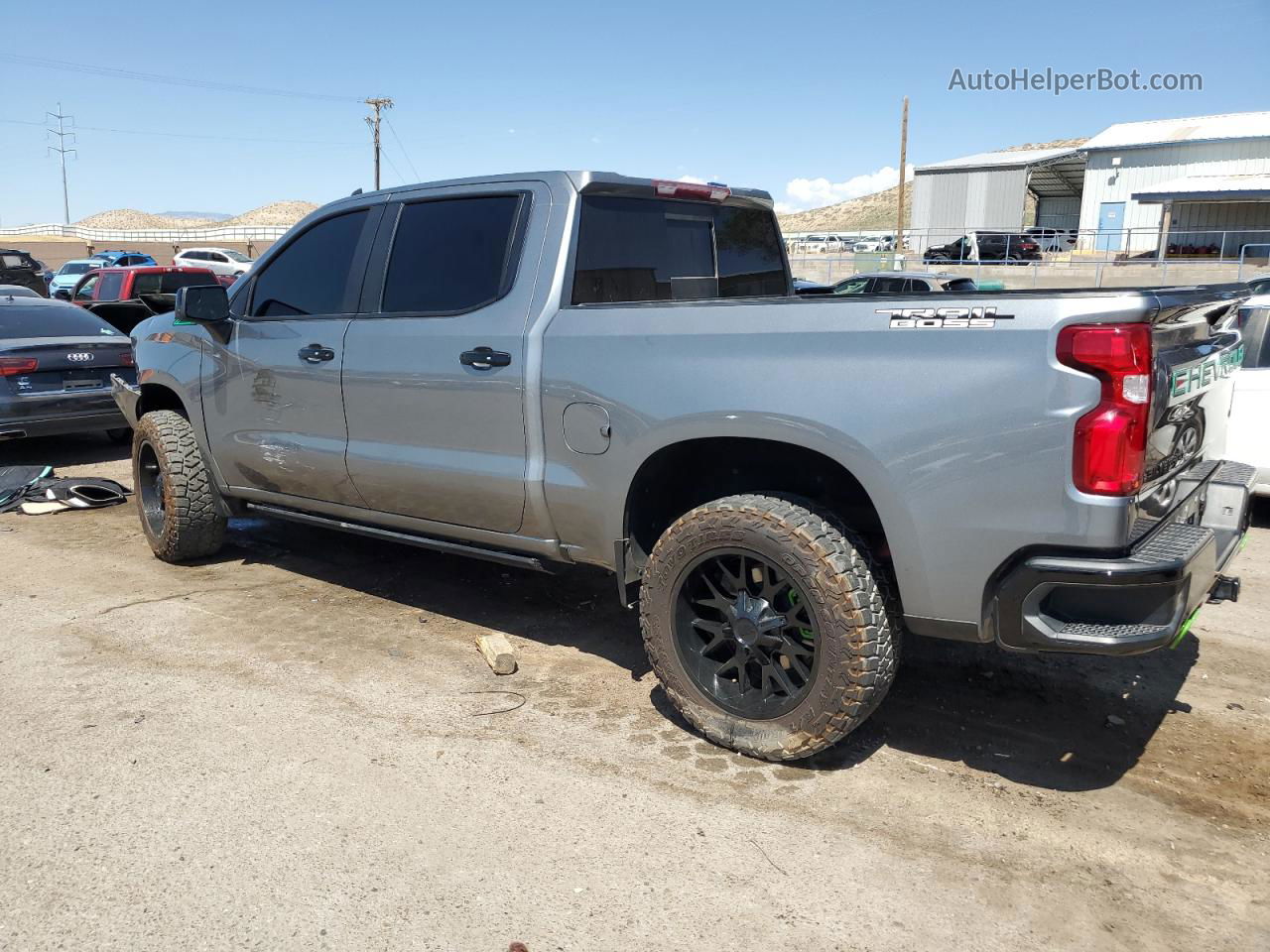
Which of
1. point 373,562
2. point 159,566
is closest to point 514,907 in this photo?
point 373,562

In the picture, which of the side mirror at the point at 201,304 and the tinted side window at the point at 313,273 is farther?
the side mirror at the point at 201,304

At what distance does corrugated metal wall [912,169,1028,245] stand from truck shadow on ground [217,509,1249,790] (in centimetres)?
4133

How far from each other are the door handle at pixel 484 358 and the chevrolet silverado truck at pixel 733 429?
0.02 m

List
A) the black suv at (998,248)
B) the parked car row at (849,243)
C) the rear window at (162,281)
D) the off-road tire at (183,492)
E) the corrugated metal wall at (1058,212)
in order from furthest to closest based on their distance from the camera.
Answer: the parked car row at (849,243), the corrugated metal wall at (1058,212), the black suv at (998,248), the rear window at (162,281), the off-road tire at (183,492)

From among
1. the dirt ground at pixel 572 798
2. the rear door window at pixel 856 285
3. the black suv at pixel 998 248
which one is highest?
the black suv at pixel 998 248

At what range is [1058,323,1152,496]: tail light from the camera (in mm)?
2695

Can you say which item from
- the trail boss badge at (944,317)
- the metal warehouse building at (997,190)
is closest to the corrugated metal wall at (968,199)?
the metal warehouse building at (997,190)

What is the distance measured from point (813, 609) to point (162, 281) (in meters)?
14.6

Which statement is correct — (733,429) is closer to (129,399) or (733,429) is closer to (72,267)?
(129,399)

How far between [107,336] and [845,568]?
8.49 m

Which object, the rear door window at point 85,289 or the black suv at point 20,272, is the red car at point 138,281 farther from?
the black suv at point 20,272

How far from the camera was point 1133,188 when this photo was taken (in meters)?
41.4

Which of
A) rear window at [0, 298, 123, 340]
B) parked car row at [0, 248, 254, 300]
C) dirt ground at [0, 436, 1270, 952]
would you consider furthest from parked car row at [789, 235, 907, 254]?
dirt ground at [0, 436, 1270, 952]

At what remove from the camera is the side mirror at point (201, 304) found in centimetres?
506
